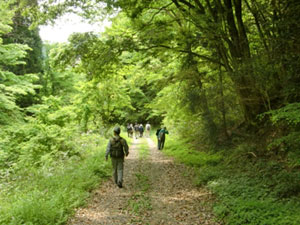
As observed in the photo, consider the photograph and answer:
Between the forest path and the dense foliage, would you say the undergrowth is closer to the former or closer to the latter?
the dense foliage

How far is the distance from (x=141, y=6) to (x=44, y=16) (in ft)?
12.9

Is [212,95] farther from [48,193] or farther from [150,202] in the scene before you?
[48,193]

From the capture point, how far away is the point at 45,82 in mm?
29734

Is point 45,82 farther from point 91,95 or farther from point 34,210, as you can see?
point 34,210

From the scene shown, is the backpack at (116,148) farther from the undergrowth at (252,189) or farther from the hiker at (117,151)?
the undergrowth at (252,189)

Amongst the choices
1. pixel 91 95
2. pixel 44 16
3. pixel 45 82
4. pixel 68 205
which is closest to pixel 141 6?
pixel 44 16

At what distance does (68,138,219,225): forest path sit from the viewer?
5.69 metres

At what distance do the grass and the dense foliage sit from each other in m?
0.05

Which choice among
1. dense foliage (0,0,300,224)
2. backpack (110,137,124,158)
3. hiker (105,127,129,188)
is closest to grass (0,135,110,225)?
dense foliage (0,0,300,224)

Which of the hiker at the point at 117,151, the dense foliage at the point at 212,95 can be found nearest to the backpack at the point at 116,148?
the hiker at the point at 117,151

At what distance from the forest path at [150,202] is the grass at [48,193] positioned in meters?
0.35

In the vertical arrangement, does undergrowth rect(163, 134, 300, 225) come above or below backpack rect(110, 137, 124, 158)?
below

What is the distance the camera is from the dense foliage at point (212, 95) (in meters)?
6.16

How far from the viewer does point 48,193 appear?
21.4 ft
